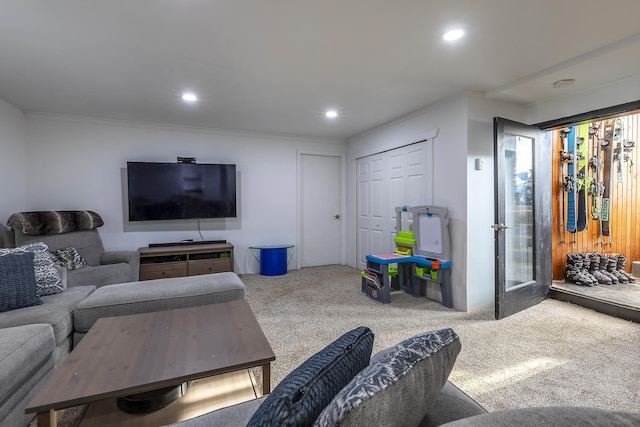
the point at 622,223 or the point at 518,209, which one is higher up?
the point at 518,209

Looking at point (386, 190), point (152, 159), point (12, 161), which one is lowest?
point (386, 190)

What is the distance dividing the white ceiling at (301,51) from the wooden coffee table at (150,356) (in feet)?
6.06

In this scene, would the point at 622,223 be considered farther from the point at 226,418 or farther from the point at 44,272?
the point at 44,272

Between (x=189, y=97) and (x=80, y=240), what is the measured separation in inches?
82.5

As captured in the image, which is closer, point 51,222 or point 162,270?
point 51,222

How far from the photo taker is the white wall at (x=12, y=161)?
321 centimetres

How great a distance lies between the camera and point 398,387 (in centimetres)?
58

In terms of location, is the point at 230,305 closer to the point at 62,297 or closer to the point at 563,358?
the point at 62,297

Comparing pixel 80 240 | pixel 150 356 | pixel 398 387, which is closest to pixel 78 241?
pixel 80 240

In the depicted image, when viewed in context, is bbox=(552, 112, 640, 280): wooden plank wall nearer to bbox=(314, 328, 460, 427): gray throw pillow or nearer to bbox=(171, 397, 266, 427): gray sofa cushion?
bbox=(314, 328, 460, 427): gray throw pillow

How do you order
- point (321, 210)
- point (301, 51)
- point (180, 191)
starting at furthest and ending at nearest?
point (321, 210)
point (180, 191)
point (301, 51)

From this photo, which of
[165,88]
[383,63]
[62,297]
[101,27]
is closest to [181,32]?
[101,27]

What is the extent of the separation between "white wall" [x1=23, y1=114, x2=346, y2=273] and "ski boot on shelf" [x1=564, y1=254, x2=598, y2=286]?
369 centimetres

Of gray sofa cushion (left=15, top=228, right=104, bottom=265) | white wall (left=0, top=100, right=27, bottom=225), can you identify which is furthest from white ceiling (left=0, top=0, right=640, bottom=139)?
gray sofa cushion (left=15, top=228, right=104, bottom=265)
